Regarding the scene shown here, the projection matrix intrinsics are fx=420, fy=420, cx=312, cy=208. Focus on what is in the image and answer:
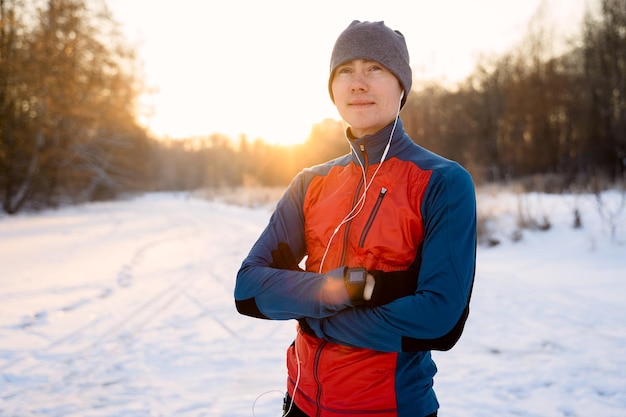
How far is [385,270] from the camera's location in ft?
4.72

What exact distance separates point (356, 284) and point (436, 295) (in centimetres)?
25

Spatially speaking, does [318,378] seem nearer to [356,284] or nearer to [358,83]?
[356,284]

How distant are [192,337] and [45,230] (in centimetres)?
1104

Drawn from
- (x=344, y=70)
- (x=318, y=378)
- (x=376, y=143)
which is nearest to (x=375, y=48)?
(x=344, y=70)

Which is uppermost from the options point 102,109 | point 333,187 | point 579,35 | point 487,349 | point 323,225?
point 579,35

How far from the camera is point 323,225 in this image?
1.60m

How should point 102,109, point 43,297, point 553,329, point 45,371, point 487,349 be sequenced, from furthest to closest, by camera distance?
point 102,109 → point 43,297 → point 553,329 → point 487,349 → point 45,371

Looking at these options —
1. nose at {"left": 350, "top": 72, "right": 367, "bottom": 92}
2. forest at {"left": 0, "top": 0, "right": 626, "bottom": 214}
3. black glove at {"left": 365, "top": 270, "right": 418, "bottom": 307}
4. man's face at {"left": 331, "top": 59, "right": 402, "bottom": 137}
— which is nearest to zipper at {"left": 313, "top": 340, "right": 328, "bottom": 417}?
black glove at {"left": 365, "top": 270, "right": 418, "bottom": 307}

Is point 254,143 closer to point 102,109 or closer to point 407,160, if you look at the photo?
point 102,109

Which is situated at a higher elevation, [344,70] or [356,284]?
[344,70]

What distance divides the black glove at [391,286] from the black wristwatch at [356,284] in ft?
0.14

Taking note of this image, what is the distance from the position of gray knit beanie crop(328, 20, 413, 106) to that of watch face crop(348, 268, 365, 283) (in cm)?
77

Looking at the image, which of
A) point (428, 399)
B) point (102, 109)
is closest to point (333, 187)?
point (428, 399)

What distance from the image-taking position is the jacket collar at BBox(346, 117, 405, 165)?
5.17 feet
